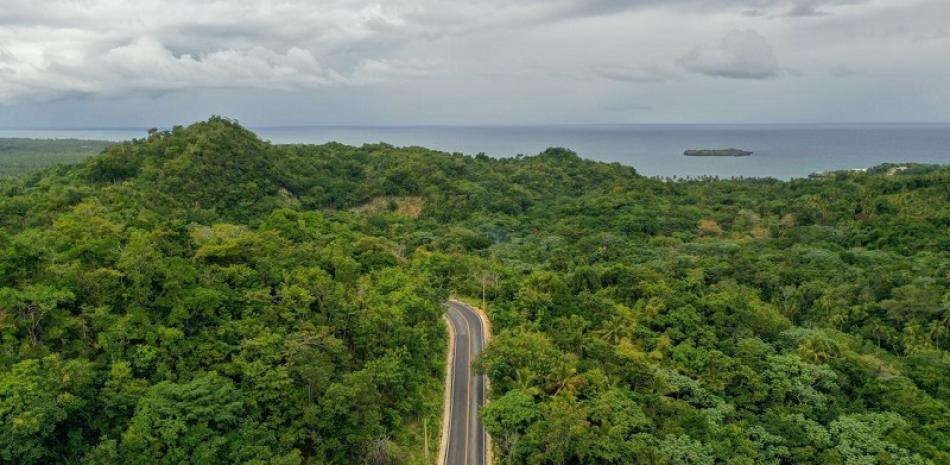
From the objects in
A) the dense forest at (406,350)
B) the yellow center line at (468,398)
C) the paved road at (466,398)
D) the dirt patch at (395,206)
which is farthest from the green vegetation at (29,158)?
the yellow center line at (468,398)

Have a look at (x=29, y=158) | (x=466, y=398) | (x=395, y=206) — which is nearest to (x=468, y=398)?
(x=466, y=398)

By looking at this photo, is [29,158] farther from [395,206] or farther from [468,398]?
[468,398]

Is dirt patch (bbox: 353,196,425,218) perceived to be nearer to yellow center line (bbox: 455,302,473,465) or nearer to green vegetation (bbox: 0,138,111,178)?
yellow center line (bbox: 455,302,473,465)

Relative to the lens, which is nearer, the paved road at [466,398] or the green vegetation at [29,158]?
the paved road at [466,398]

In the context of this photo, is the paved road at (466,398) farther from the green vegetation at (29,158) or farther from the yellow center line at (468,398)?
the green vegetation at (29,158)

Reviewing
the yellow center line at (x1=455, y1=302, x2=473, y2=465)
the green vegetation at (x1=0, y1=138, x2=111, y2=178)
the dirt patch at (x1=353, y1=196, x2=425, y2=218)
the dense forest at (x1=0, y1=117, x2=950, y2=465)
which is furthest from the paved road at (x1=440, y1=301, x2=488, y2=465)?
the green vegetation at (x1=0, y1=138, x2=111, y2=178)

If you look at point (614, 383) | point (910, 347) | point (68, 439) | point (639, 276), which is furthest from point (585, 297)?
point (68, 439)
